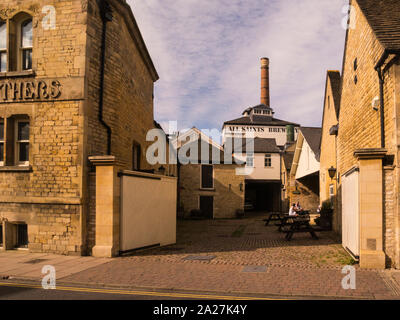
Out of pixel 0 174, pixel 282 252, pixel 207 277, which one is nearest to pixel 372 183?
pixel 282 252

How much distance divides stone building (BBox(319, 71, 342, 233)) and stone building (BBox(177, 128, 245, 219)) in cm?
1114

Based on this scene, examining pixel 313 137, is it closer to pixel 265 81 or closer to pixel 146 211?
pixel 146 211

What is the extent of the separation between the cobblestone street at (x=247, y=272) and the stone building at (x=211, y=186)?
18.3 meters

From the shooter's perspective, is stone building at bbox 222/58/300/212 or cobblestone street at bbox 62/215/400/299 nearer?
cobblestone street at bbox 62/215/400/299

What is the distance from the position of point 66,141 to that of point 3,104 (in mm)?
2744

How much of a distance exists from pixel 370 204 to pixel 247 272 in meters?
3.64

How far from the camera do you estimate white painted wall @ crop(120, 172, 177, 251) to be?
35.8ft

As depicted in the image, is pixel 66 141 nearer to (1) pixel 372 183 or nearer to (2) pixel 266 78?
(1) pixel 372 183

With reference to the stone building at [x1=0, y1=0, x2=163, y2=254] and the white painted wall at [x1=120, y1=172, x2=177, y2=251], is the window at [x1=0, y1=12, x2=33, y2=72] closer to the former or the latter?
the stone building at [x1=0, y1=0, x2=163, y2=254]

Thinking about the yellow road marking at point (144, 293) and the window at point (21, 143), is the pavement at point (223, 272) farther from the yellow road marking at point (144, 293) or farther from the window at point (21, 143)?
the window at point (21, 143)

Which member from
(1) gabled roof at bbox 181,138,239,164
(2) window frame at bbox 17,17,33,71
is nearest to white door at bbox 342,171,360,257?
(2) window frame at bbox 17,17,33,71

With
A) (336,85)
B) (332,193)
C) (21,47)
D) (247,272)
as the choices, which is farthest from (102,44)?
(332,193)

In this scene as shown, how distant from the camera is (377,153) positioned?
28.9 ft

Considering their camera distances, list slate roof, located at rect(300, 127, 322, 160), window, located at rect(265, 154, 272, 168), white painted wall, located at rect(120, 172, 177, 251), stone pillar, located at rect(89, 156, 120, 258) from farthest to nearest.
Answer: window, located at rect(265, 154, 272, 168), slate roof, located at rect(300, 127, 322, 160), white painted wall, located at rect(120, 172, 177, 251), stone pillar, located at rect(89, 156, 120, 258)
